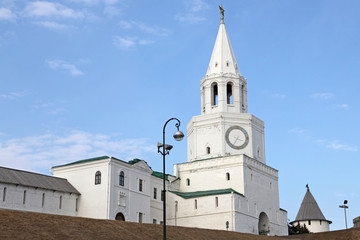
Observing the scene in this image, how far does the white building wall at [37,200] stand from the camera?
49406mm

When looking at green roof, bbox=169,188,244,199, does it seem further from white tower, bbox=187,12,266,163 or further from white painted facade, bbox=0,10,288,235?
white tower, bbox=187,12,266,163

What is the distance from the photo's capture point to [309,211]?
9519 cm

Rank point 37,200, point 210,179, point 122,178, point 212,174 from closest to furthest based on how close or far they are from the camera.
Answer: point 37,200 < point 122,178 < point 212,174 < point 210,179

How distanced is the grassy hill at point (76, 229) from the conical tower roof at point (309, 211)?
161ft

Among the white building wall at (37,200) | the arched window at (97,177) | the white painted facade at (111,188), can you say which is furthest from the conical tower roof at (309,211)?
the white building wall at (37,200)

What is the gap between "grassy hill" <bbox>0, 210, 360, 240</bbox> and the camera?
109 ft

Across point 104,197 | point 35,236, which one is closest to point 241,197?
point 104,197

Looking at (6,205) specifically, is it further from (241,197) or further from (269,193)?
(269,193)

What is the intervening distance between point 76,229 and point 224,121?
113ft

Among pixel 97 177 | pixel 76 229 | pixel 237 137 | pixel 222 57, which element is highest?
pixel 222 57

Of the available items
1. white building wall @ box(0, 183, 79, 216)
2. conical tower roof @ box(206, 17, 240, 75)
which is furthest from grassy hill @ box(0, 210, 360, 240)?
conical tower roof @ box(206, 17, 240, 75)

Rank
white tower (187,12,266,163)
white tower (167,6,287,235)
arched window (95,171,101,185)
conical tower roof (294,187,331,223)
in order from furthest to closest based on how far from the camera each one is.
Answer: conical tower roof (294,187,331,223) < white tower (187,12,266,163) < white tower (167,6,287,235) < arched window (95,171,101,185)

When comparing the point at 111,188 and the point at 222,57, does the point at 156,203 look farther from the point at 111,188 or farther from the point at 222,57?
the point at 222,57

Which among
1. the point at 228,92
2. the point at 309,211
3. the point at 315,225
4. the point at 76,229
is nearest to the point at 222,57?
the point at 228,92
